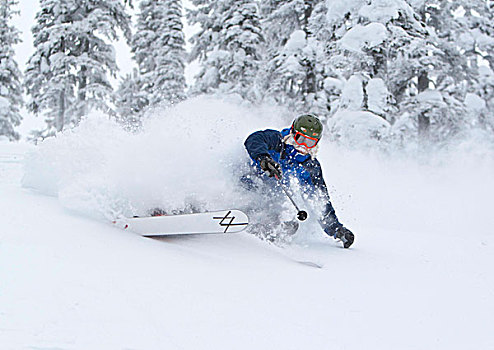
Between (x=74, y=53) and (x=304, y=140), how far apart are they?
1835 cm

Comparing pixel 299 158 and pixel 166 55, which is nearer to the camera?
pixel 299 158

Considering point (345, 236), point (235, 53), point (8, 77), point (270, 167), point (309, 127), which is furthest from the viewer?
point (8, 77)

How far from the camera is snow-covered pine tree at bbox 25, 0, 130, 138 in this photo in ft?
A: 63.7

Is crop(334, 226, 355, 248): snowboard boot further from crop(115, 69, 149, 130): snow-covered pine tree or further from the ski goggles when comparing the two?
crop(115, 69, 149, 130): snow-covered pine tree

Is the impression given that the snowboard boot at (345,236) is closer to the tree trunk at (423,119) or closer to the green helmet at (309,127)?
the green helmet at (309,127)

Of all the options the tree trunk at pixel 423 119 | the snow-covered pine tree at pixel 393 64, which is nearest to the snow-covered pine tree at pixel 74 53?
the snow-covered pine tree at pixel 393 64

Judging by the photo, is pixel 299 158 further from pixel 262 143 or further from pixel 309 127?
pixel 262 143

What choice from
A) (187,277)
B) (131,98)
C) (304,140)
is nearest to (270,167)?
(304,140)

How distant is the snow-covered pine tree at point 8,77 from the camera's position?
25.0m

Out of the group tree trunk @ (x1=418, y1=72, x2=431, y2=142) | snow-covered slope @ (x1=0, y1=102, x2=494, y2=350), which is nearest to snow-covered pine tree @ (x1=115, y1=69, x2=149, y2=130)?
tree trunk @ (x1=418, y1=72, x2=431, y2=142)

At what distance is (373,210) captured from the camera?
28.6 ft

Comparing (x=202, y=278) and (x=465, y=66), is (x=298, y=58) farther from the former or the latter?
(x=202, y=278)

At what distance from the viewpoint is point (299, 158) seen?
16.1 feet

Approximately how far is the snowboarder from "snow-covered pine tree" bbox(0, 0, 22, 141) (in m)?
24.6
